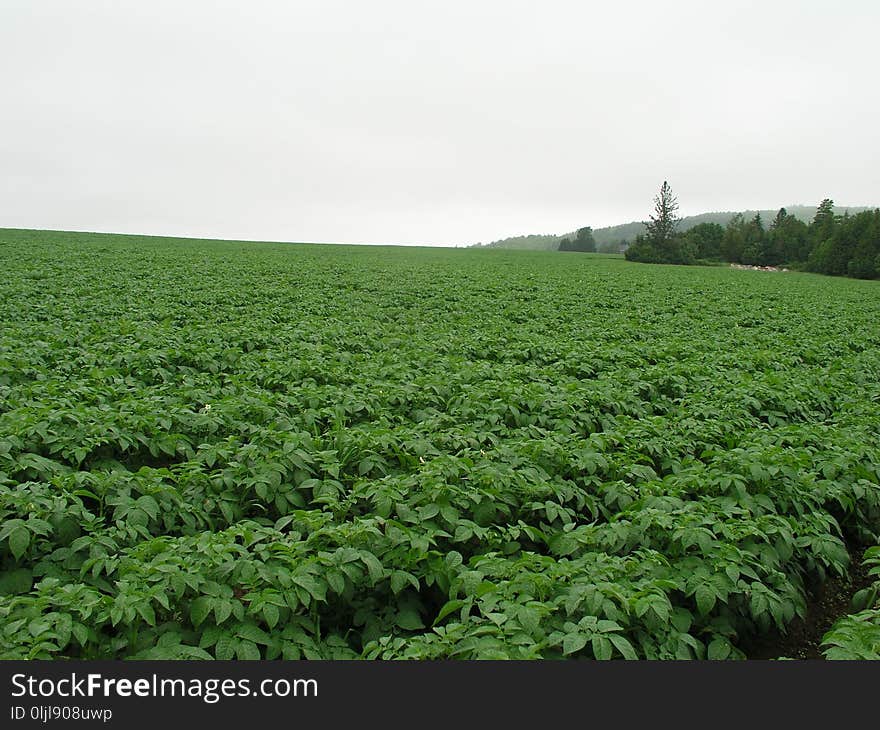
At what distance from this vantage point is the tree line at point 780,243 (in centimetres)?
5900

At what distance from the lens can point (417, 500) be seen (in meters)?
3.92

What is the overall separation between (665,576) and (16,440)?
4.66 m

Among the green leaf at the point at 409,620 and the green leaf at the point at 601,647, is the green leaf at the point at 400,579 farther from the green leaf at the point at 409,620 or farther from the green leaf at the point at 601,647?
the green leaf at the point at 601,647

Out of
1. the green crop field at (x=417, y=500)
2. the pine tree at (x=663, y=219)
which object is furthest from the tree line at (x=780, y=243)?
the green crop field at (x=417, y=500)

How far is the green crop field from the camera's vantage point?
9.50 feet

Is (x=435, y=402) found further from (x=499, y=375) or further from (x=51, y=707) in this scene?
(x=51, y=707)

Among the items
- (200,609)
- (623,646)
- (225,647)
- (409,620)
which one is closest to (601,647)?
(623,646)

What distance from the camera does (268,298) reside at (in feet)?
53.6

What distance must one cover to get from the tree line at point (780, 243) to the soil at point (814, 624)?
213 feet

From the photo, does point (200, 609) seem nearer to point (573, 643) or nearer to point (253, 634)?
point (253, 634)

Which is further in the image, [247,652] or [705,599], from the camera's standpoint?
[705,599]

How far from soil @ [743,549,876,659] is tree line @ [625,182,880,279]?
213 ft

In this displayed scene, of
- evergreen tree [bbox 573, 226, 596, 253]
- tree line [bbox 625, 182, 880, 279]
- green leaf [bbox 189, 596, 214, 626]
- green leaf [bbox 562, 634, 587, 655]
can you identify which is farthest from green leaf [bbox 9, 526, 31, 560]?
evergreen tree [bbox 573, 226, 596, 253]

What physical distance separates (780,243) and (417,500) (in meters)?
84.0
